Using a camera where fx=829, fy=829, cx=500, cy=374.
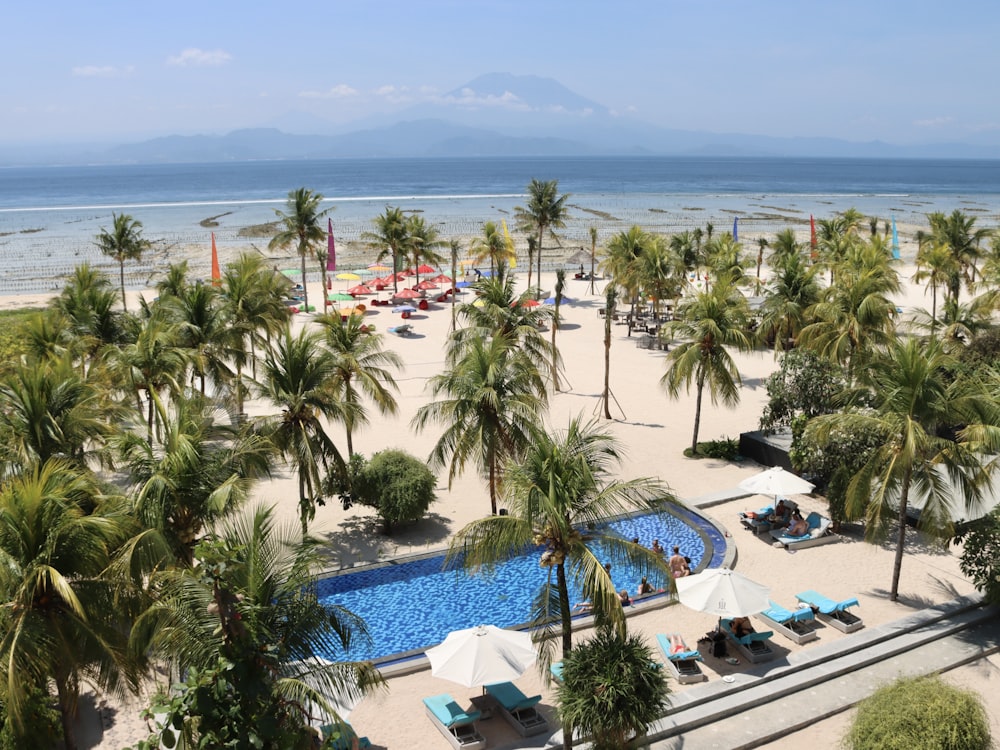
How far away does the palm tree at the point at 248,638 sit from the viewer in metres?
6.81

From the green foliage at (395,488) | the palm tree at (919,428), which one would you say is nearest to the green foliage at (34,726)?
the green foliage at (395,488)

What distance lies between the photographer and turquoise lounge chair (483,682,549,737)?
11641mm

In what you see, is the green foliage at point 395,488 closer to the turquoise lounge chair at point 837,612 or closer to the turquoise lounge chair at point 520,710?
Result: the turquoise lounge chair at point 520,710

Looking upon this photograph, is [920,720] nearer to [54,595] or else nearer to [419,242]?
[54,595]

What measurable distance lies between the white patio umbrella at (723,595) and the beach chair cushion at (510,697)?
3.10 m

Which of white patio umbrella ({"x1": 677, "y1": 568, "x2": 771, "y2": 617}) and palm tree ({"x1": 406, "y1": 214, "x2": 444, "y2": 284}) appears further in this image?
palm tree ({"x1": 406, "y1": 214, "x2": 444, "y2": 284})

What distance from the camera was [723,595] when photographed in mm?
13352

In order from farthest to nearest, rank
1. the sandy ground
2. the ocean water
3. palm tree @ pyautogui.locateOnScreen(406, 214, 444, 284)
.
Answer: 1. the ocean water
2. palm tree @ pyautogui.locateOnScreen(406, 214, 444, 284)
3. the sandy ground

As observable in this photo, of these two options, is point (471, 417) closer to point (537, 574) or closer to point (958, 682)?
point (537, 574)

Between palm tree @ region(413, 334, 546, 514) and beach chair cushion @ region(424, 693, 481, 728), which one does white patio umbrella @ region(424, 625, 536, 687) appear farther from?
palm tree @ region(413, 334, 546, 514)

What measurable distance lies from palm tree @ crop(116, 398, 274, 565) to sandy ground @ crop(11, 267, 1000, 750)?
318cm

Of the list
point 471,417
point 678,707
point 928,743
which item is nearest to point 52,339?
point 471,417

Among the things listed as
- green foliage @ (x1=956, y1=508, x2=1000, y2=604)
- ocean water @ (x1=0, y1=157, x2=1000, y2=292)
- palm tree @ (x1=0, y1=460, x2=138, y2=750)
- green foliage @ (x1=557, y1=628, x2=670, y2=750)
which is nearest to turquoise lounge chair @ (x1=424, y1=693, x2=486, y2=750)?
green foliage @ (x1=557, y1=628, x2=670, y2=750)

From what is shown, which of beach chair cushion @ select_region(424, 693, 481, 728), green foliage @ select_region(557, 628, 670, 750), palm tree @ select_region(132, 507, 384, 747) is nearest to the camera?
palm tree @ select_region(132, 507, 384, 747)
